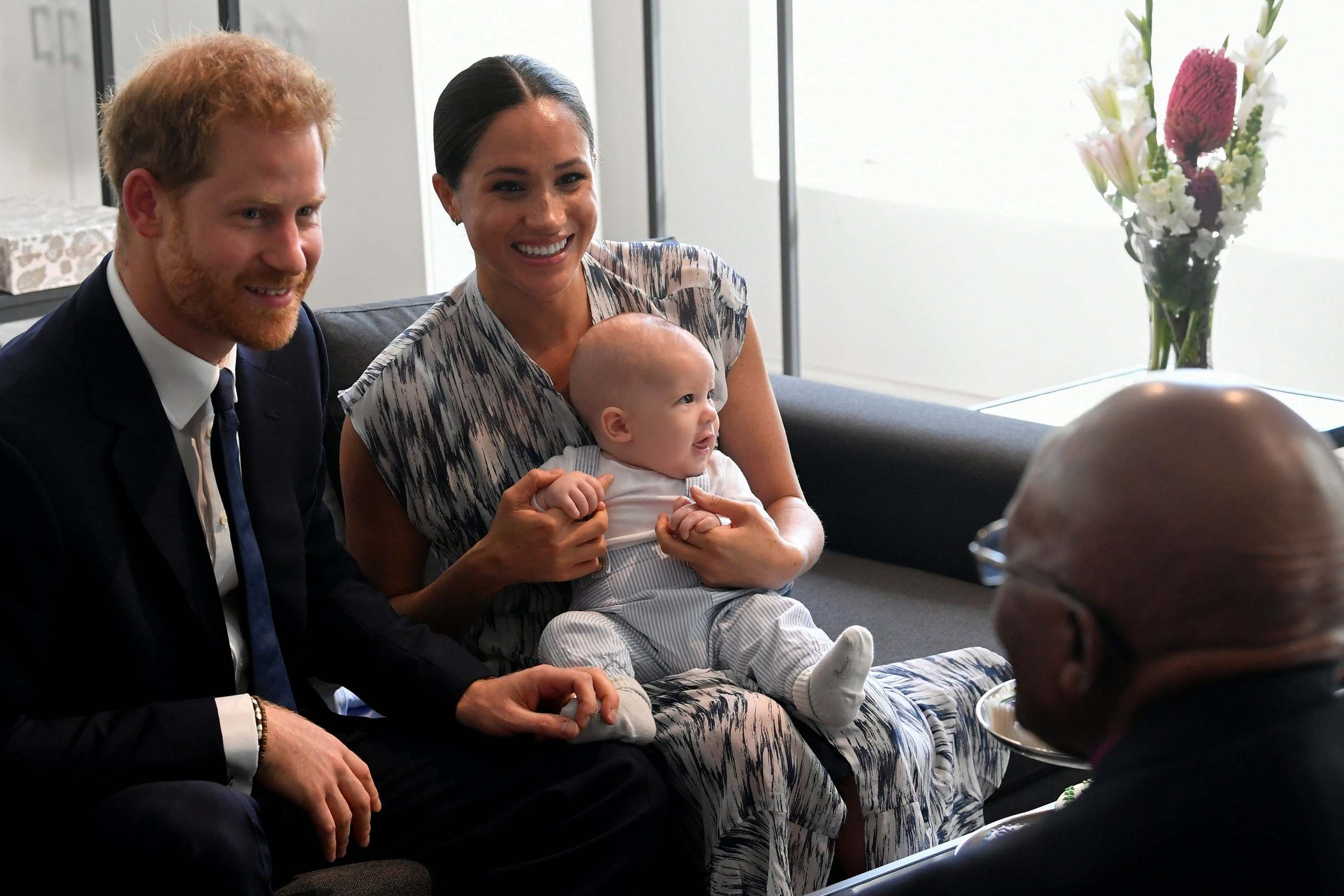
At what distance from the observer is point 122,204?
168cm

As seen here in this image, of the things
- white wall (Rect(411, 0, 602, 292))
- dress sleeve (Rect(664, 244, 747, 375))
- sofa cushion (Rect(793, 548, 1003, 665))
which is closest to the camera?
dress sleeve (Rect(664, 244, 747, 375))

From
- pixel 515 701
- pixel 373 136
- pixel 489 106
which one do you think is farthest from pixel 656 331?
pixel 373 136

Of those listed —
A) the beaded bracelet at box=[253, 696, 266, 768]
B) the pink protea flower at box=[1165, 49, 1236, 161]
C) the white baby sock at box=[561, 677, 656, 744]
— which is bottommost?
the white baby sock at box=[561, 677, 656, 744]

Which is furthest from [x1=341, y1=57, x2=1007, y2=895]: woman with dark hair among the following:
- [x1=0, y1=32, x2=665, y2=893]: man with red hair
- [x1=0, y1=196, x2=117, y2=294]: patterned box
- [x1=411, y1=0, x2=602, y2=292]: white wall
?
[x1=411, y1=0, x2=602, y2=292]: white wall

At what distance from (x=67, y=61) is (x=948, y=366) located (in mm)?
3288

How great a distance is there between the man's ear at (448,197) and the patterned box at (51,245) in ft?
7.12

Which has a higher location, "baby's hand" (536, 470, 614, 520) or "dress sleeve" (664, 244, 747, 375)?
"dress sleeve" (664, 244, 747, 375)

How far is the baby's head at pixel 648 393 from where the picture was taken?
2.00m

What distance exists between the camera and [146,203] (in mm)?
1664

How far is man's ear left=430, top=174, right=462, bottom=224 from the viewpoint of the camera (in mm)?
2096

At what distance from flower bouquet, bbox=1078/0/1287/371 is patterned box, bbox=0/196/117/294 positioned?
2.59 meters

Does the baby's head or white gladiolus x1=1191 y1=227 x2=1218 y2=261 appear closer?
the baby's head

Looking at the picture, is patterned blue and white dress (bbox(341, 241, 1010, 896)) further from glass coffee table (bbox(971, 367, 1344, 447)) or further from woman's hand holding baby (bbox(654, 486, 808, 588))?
A: glass coffee table (bbox(971, 367, 1344, 447))

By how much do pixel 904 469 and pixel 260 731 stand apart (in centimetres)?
138
